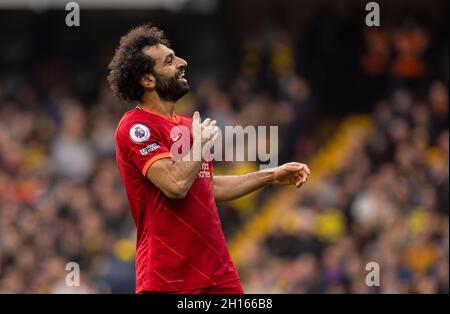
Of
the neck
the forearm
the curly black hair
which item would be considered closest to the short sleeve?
the neck

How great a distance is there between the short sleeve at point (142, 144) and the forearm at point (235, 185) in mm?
665

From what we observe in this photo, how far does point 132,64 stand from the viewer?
6.42m

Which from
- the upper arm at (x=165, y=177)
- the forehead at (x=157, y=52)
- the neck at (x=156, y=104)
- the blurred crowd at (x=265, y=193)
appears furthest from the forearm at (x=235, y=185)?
the blurred crowd at (x=265, y=193)

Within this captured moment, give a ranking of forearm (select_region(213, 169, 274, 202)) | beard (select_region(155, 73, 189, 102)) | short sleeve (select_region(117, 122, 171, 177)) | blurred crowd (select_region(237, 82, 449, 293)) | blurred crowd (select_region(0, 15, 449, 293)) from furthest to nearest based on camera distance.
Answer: blurred crowd (select_region(0, 15, 449, 293)), blurred crowd (select_region(237, 82, 449, 293)), forearm (select_region(213, 169, 274, 202)), beard (select_region(155, 73, 189, 102)), short sleeve (select_region(117, 122, 171, 177))

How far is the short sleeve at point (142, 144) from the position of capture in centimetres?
611

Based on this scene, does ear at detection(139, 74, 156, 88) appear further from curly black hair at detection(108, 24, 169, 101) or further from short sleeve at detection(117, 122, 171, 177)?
short sleeve at detection(117, 122, 171, 177)

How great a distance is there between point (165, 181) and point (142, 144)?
0.92 feet

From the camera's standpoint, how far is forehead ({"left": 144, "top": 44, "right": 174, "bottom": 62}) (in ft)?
21.1

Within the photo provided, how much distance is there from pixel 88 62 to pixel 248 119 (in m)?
4.00

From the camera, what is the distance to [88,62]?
18.3m

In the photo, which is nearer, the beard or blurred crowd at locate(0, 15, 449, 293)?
the beard

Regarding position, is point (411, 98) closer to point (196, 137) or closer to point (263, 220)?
point (263, 220)

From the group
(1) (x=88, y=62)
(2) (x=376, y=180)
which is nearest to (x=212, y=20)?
(1) (x=88, y=62)

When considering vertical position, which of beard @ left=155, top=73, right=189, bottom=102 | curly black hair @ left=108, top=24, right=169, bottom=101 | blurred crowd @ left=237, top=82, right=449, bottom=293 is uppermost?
curly black hair @ left=108, top=24, right=169, bottom=101
